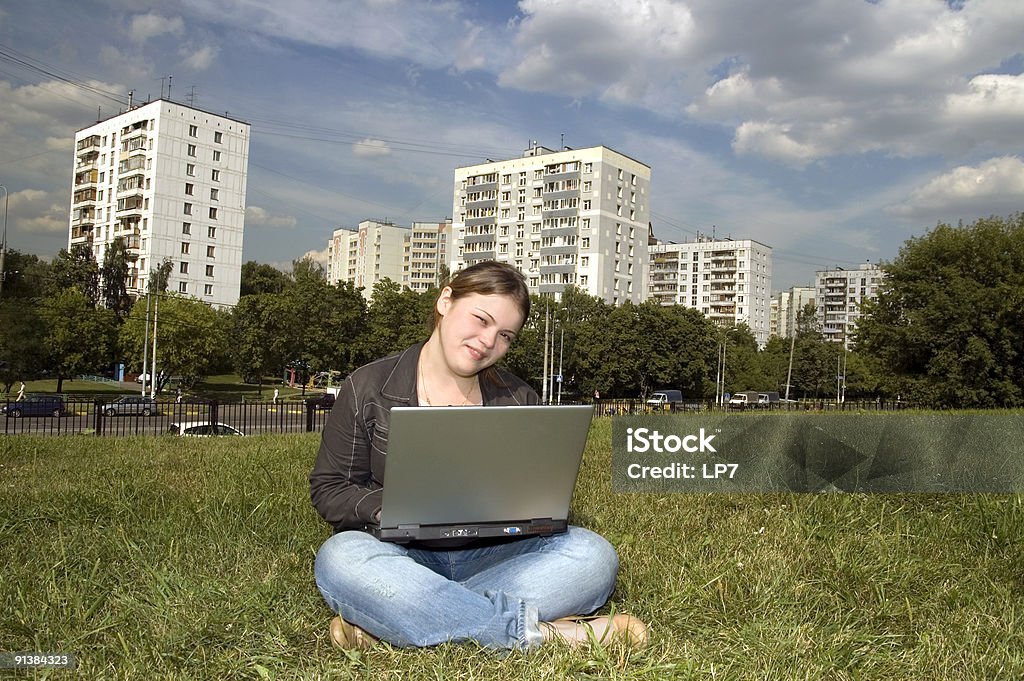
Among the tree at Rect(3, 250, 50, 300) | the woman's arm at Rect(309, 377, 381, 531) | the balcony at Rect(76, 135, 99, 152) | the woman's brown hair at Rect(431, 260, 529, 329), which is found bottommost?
Result: the woman's arm at Rect(309, 377, 381, 531)


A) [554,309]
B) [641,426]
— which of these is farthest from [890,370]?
[641,426]

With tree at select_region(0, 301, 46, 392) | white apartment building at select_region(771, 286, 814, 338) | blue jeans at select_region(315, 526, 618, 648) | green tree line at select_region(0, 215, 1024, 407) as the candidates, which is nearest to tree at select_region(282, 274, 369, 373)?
green tree line at select_region(0, 215, 1024, 407)

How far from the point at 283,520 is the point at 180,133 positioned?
6403 cm

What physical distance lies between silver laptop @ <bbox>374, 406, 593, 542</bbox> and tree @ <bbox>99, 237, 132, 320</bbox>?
61.5m

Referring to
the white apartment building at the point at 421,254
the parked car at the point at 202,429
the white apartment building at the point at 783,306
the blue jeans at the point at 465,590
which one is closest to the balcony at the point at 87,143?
the white apartment building at the point at 421,254

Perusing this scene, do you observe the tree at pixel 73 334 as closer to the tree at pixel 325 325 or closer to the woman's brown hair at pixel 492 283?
the tree at pixel 325 325

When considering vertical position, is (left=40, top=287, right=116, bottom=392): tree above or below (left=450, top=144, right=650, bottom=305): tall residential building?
below

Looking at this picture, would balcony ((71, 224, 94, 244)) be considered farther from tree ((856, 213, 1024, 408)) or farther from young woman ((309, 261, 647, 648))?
young woman ((309, 261, 647, 648))

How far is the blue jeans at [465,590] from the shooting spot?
7.47 feet

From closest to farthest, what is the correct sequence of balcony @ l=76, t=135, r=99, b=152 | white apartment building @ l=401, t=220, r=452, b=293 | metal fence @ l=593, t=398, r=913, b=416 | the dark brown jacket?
the dark brown jacket < metal fence @ l=593, t=398, r=913, b=416 < balcony @ l=76, t=135, r=99, b=152 < white apartment building @ l=401, t=220, r=452, b=293

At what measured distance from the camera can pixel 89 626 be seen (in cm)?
260

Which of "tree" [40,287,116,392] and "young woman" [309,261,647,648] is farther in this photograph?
"tree" [40,287,116,392]

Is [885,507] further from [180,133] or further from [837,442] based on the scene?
[180,133]

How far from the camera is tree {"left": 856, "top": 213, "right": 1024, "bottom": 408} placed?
28.7m
